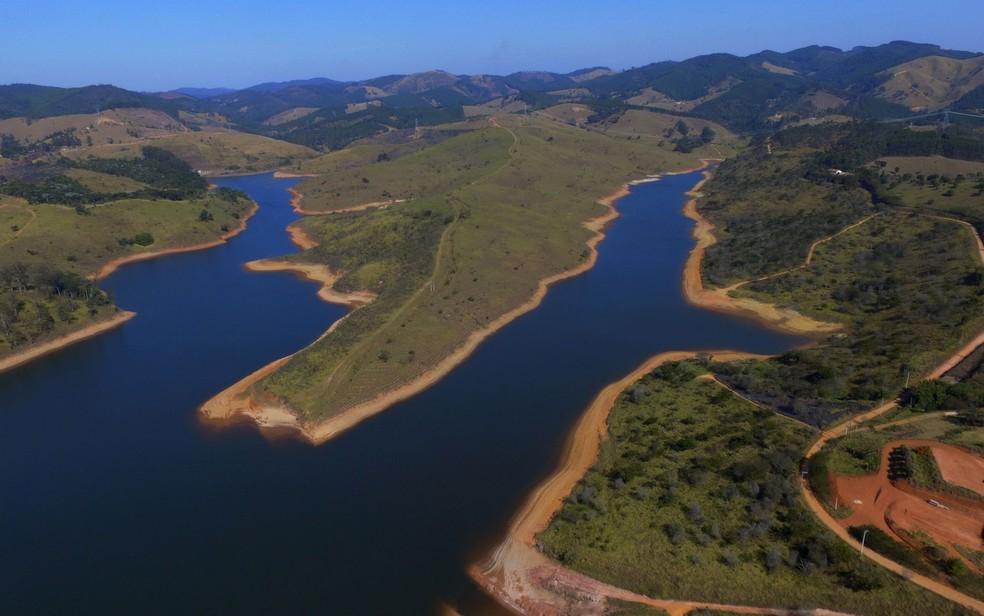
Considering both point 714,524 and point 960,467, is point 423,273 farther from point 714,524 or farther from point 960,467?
point 960,467

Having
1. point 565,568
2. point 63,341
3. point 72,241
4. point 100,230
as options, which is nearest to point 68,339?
point 63,341

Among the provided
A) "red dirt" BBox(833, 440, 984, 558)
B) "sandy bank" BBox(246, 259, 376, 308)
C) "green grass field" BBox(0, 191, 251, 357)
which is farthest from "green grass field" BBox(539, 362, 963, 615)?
"green grass field" BBox(0, 191, 251, 357)

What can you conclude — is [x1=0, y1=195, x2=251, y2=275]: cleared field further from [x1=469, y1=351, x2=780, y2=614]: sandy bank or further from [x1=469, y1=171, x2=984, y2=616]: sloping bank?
[x1=469, y1=351, x2=780, y2=614]: sandy bank

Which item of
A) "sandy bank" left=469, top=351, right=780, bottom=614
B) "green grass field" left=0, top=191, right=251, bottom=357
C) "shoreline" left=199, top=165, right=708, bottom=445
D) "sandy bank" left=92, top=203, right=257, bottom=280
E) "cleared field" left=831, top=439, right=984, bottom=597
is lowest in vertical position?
"sandy bank" left=469, top=351, right=780, bottom=614

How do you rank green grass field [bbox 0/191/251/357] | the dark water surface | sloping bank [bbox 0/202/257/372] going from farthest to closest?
green grass field [bbox 0/191/251/357]
sloping bank [bbox 0/202/257/372]
the dark water surface

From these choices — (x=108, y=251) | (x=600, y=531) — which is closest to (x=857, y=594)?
(x=600, y=531)

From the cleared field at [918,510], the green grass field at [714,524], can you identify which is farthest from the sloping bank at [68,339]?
the cleared field at [918,510]

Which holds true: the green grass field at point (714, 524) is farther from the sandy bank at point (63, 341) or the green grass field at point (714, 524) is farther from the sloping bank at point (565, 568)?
the sandy bank at point (63, 341)
